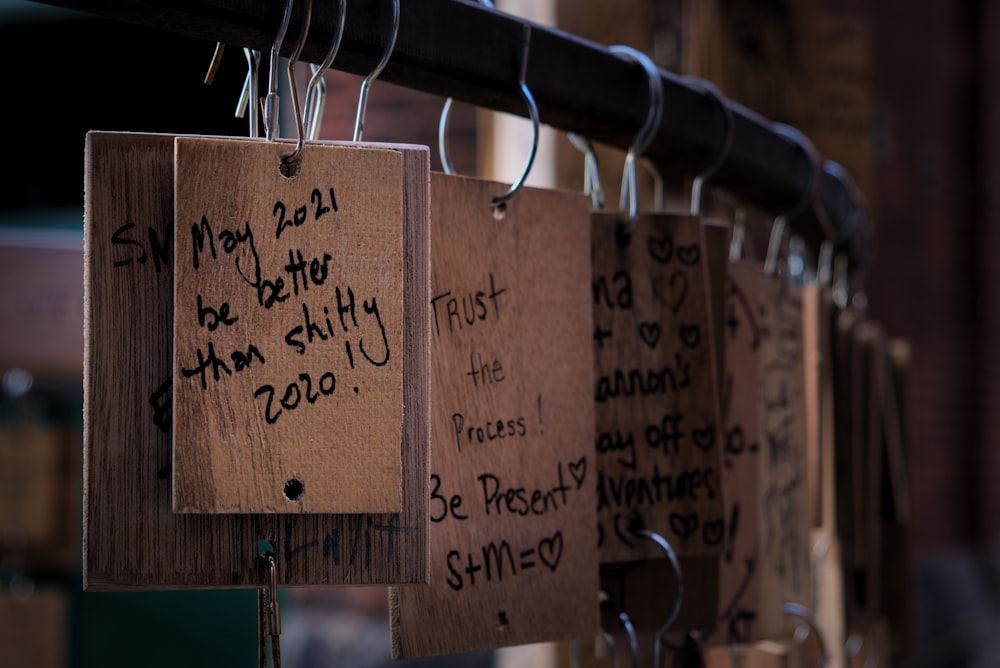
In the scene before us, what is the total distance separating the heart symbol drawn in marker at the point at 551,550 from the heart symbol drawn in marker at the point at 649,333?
0.13 m

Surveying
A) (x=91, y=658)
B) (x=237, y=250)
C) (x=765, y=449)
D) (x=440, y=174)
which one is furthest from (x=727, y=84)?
(x=91, y=658)

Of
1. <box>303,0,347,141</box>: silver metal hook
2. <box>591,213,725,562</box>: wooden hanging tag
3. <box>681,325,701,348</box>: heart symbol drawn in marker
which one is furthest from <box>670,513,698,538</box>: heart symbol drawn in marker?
<box>303,0,347,141</box>: silver metal hook

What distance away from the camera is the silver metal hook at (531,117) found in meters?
0.59

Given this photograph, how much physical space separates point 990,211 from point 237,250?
4505 millimetres

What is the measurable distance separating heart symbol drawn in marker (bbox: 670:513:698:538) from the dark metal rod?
23cm

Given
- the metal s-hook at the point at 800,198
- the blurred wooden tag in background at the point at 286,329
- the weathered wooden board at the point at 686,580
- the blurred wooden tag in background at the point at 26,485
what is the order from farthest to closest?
the blurred wooden tag in background at the point at 26,485, the metal s-hook at the point at 800,198, the weathered wooden board at the point at 686,580, the blurred wooden tag in background at the point at 286,329

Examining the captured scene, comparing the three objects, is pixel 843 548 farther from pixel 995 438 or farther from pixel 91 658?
pixel 995 438

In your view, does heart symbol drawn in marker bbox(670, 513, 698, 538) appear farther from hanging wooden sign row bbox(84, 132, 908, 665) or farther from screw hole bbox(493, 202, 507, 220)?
screw hole bbox(493, 202, 507, 220)

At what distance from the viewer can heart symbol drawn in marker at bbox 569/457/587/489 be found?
619 mm

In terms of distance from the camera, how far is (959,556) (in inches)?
155

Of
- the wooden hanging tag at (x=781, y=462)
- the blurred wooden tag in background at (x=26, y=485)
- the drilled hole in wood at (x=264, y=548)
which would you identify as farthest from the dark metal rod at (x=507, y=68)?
the blurred wooden tag in background at (x=26, y=485)

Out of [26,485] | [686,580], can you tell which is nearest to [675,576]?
[686,580]

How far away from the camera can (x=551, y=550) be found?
1.99 ft

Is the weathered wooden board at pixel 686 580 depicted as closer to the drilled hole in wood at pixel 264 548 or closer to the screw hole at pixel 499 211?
the screw hole at pixel 499 211
